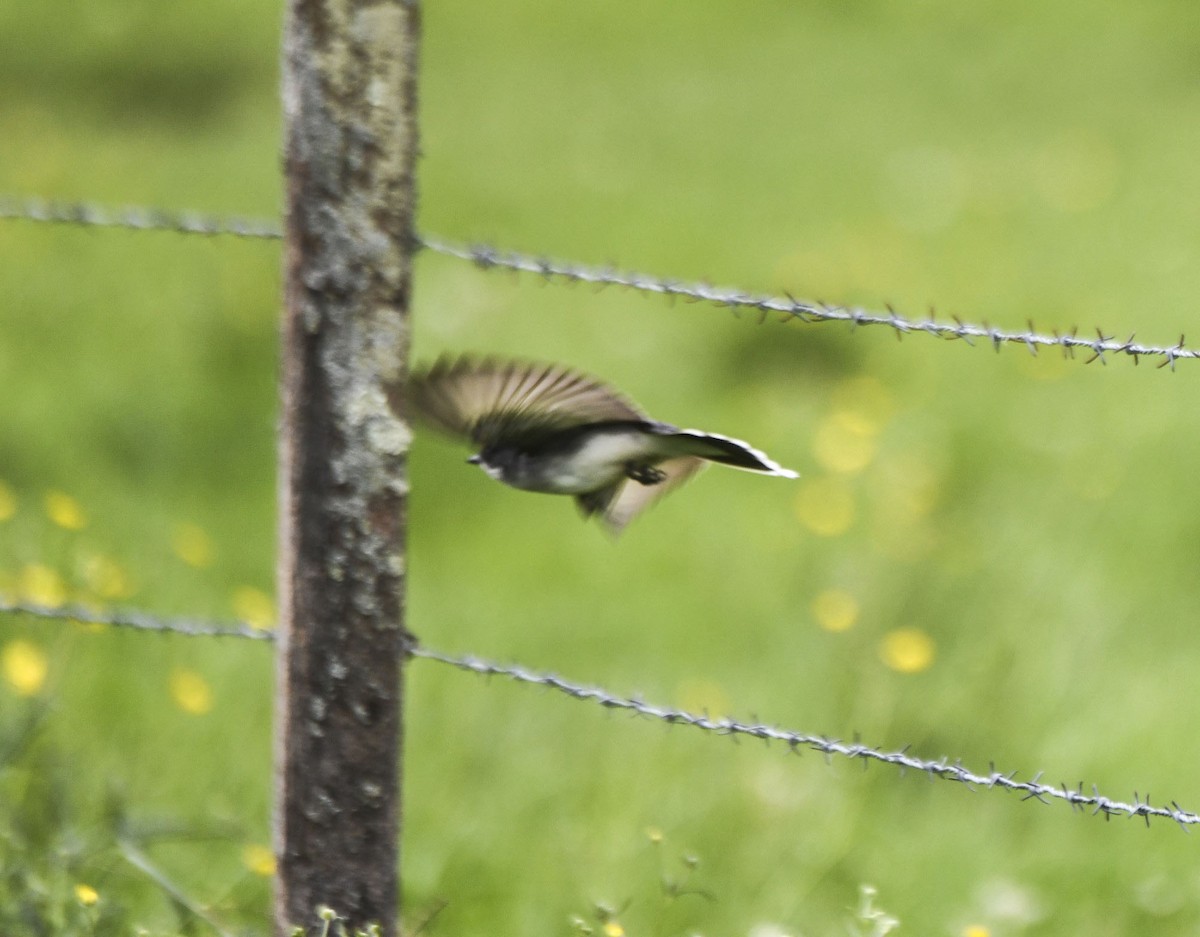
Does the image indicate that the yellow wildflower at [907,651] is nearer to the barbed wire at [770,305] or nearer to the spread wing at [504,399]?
the barbed wire at [770,305]

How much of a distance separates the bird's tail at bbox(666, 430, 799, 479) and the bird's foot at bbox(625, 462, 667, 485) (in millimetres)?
93

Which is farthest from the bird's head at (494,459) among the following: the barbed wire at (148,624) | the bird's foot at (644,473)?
the barbed wire at (148,624)

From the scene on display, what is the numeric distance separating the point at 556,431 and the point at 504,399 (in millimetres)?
121

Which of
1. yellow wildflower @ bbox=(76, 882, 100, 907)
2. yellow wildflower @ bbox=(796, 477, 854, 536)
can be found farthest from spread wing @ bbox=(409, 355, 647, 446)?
yellow wildflower @ bbox=(796, 477, 854, 536)

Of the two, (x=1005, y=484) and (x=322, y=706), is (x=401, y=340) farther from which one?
(x=1005, y=484)

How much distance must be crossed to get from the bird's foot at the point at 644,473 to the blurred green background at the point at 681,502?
0.59 meters

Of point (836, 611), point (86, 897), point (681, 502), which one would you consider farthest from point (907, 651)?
point (86, 897)

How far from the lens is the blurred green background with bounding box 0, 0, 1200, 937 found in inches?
112

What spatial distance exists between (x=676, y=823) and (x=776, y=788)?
0.25 meters

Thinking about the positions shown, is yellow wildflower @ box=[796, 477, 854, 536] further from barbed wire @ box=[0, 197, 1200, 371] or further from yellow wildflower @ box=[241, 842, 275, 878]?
barbed wire @ box=[0, 197, 1200, 371]

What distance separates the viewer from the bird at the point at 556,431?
63.4 inches

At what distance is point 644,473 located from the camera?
72.7 inches

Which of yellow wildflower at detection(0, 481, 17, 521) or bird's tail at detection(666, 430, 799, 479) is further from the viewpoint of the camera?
yellow wildflower at detection(0, 481, 17, 521)

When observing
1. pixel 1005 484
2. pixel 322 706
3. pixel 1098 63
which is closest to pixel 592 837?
pixel 322 706
